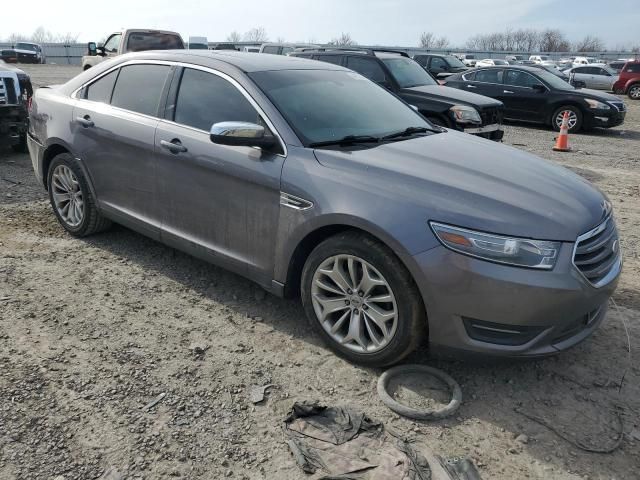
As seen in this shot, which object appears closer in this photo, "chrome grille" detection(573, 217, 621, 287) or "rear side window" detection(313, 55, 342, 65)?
"chrome grille" detection(573, 217, 621, 287)

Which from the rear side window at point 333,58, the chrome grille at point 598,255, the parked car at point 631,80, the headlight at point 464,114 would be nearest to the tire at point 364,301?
the chrome grille at point 598,255

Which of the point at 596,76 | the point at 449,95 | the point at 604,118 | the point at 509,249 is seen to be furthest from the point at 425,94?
the point at 596,76

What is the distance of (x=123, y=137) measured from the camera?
4.33 metres

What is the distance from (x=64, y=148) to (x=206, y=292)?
198 centimetres

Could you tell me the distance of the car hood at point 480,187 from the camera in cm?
285

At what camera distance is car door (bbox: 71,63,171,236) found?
423 cm

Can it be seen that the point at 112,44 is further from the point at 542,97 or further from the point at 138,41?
the point at 542,97

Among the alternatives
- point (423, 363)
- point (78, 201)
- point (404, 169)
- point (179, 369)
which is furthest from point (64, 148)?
point (423, 363)

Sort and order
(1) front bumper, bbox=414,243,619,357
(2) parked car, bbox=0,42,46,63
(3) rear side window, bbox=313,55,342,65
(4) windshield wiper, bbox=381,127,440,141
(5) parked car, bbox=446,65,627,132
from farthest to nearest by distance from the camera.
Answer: (2) parked car, bbox=0,42,46,63, (5) parked car, bbox=446,65,627,132, (3) rear side window, bbox=313,55,342,65, (4) windshield wiper, bbox=381,127,440,141, (1) front bumper, bbox=414,243,619,357

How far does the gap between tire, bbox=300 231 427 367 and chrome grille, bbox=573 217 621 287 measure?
859 millimetres

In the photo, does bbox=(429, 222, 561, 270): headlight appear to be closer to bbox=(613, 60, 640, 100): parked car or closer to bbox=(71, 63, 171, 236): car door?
bbox=(71, 63, 171, 236): car door

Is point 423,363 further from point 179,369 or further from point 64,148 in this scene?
point 64,148

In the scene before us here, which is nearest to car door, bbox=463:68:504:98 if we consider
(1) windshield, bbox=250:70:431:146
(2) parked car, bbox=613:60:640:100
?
(1) windshield, bbox=250:70:431:146

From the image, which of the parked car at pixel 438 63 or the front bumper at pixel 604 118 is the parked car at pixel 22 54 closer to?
the parked car at pixel 438 63
